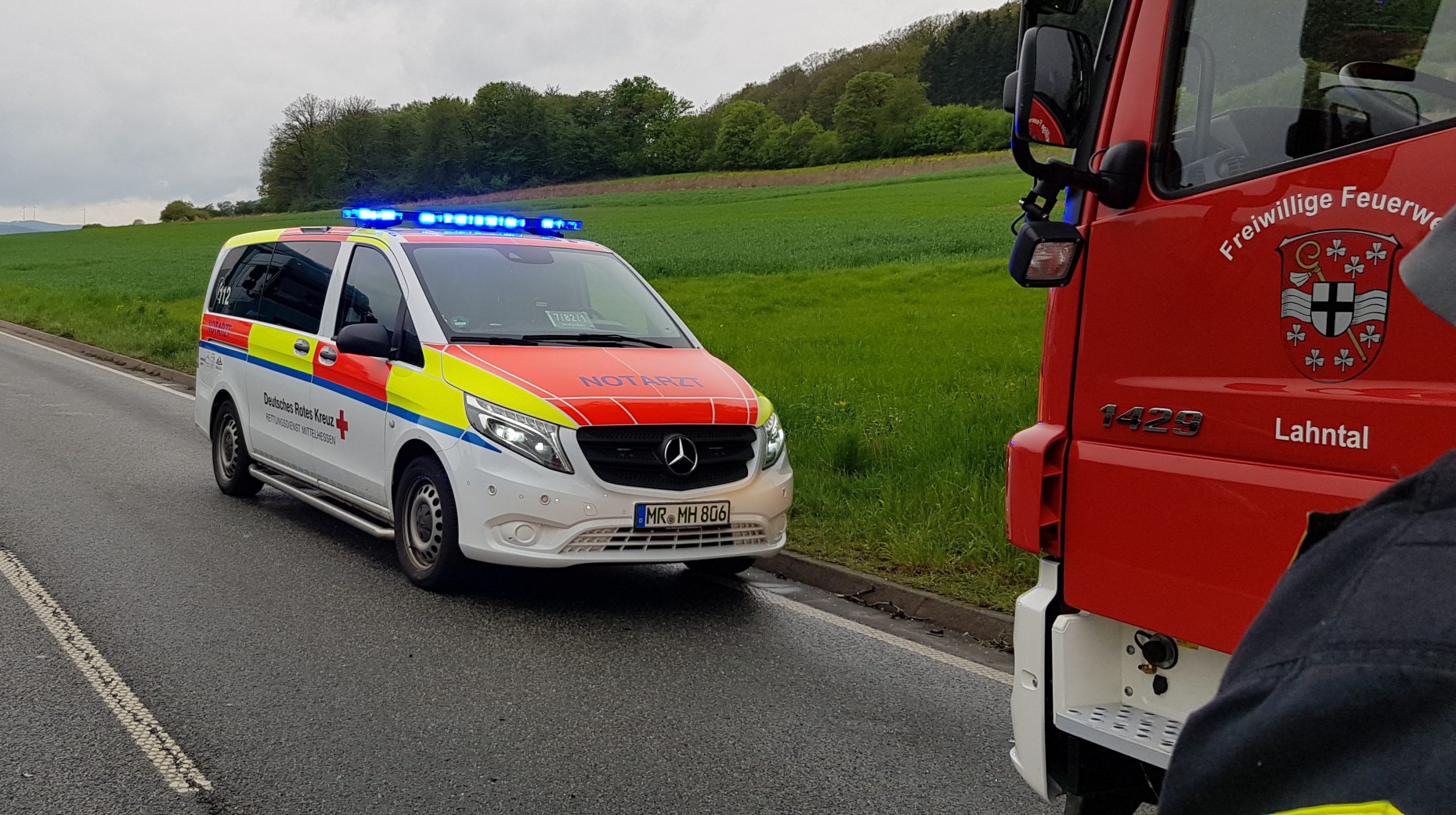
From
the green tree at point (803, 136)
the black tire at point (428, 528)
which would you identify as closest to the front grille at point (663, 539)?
the black tire at point (428, 528)

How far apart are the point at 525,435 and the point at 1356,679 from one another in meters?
5.42

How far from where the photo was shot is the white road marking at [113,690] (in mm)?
3943

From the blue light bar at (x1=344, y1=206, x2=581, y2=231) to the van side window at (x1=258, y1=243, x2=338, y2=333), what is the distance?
0.85ft

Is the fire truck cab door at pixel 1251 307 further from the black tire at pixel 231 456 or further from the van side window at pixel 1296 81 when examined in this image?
the black tire at pixel 231 456

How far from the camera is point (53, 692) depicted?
15.3 ft

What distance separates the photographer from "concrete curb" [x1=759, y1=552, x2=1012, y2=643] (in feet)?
19.2

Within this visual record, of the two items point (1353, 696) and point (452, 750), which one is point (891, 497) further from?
point (1353, 696)

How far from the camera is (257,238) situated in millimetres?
8789

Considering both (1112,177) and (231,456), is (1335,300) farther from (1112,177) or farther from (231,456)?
(231,456)

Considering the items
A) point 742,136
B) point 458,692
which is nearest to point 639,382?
point 458,692

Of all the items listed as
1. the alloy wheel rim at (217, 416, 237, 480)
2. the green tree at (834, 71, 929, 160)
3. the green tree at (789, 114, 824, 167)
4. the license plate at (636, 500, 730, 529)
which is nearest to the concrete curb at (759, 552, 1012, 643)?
the license plate at (636, 500, 730, 529)

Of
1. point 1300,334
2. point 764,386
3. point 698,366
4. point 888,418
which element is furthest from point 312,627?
point 764,386

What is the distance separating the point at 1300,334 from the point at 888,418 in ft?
23.9

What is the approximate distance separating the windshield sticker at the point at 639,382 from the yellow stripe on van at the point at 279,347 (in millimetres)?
2225
